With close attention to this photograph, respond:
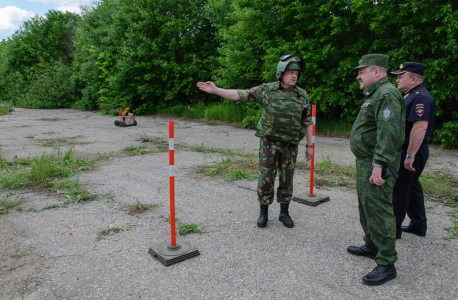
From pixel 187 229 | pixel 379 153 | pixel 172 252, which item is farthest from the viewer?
pixel 187 229

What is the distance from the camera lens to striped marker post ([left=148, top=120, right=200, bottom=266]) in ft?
10.3

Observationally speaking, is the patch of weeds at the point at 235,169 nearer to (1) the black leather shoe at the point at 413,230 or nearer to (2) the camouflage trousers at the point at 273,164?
(2) the camouflage trousers at the point at 273,164

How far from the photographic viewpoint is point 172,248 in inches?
129

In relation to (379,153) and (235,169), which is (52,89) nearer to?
(235,169)

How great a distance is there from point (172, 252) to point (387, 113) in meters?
2.40

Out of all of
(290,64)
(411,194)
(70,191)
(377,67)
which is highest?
(290,64)

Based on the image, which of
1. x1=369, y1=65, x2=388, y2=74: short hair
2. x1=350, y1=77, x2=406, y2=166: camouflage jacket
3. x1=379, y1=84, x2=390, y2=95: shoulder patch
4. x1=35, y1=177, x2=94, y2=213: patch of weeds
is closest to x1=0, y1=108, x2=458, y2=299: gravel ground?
x1=35, y1=177, x2=94, y2=213: patch of weeds

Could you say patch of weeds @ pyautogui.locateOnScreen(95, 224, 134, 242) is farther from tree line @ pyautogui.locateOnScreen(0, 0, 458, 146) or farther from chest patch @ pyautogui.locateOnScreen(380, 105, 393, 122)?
tree line @ pyautogui.locateOnScreen(0, 0, 458, 146)

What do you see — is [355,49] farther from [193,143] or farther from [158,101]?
[158,101]

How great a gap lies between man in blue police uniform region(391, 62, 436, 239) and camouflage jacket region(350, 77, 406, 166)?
2.02 ft

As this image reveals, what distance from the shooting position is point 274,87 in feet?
12.4

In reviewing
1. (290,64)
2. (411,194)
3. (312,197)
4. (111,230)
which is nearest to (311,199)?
(312,197)

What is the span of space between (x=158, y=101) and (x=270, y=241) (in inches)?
717

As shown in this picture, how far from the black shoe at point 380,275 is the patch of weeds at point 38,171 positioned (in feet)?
16.9
